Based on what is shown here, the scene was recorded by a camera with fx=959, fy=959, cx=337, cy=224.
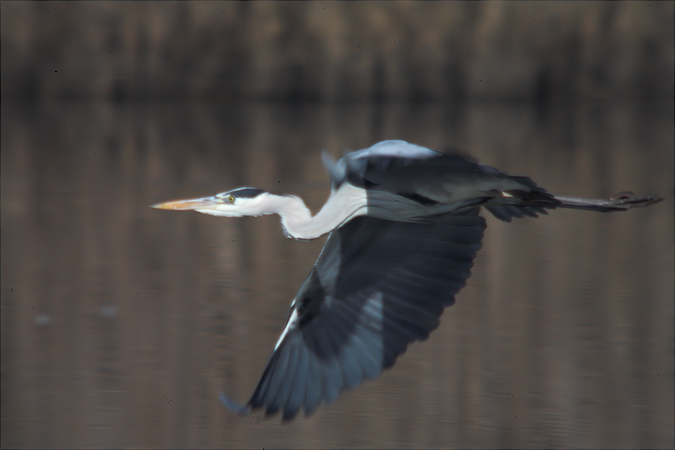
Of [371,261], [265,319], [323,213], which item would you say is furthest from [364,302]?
[265,319]

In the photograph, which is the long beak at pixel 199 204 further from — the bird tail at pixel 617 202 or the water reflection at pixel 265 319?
Result: the bird tail at pixel 617 202

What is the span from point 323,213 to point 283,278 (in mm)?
2087

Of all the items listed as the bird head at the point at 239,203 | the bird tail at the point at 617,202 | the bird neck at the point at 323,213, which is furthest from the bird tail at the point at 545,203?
the bird head at the point at 239,203

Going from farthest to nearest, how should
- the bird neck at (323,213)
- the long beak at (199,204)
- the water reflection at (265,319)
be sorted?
the water reflection at (265,319), the long beak at (199,204), the bird neck at (323,213)

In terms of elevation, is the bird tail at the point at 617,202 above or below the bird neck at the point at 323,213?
above

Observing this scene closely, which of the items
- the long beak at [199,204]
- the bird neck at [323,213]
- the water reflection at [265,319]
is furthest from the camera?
the water reflection at [265,319]

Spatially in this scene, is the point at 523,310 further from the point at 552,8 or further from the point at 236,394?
the point at 552,8

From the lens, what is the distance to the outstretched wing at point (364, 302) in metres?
2.23

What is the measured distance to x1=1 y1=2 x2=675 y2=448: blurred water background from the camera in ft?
8.98

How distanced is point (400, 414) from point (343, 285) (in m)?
0.56

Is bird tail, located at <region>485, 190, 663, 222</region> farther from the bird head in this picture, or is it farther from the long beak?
the long beak

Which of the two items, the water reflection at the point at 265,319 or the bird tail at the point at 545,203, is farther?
the water reflection at the point at 265,319

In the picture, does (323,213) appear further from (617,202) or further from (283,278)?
(283,278)

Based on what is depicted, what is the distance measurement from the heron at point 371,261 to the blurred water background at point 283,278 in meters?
0.40
